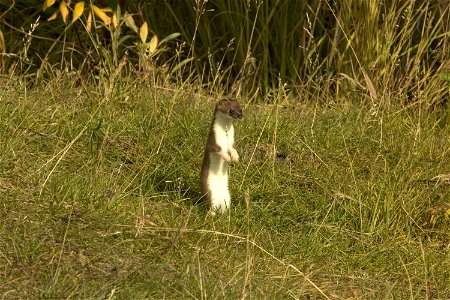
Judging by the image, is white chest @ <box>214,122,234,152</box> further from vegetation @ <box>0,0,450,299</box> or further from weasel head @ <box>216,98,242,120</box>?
vegetation @ <box>0,0,450,299</box>

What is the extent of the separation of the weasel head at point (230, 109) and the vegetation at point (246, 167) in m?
0.49

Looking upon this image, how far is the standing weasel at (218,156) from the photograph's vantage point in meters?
5.23

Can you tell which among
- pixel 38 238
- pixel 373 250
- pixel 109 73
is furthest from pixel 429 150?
pixel 38 238

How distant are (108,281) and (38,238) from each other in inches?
18.2

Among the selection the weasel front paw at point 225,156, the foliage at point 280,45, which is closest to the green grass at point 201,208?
the weasel front paw at point 225,156

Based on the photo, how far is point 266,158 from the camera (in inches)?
233

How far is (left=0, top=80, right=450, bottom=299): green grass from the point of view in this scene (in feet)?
14.9

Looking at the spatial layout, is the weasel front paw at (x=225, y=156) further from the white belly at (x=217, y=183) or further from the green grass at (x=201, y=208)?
the green grass at (x=201, y=208)

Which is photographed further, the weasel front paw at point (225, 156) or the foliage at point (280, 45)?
the foliage at point (280, 45)

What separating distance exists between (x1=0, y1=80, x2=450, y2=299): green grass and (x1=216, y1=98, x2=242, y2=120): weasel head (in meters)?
0.40

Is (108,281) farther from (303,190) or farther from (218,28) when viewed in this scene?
(218,28)

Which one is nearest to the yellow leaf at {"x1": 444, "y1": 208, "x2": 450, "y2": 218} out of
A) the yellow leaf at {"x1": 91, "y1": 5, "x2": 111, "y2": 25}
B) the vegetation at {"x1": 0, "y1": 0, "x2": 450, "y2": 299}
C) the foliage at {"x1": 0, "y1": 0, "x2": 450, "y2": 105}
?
the vegetation at {"x1": 0, "y1": 0, "x2": 450, "y2": 299}

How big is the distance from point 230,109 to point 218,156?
0.23m

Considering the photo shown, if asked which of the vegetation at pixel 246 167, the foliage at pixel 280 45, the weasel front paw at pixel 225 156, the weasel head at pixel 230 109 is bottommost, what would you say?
the foliage at pixel 280 45
